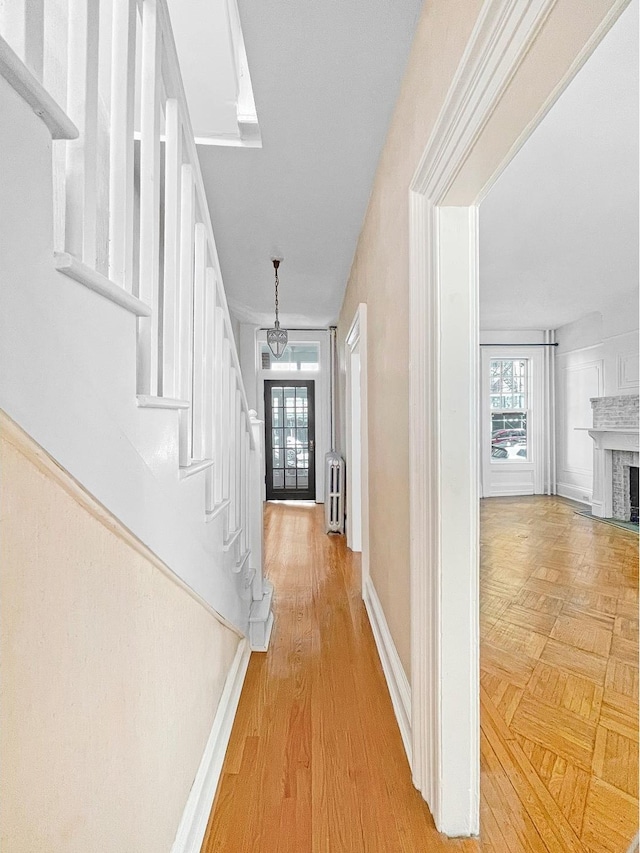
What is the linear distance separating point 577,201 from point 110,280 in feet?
10.6

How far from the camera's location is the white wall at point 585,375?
211 inches

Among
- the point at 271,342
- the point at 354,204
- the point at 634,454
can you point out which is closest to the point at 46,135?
the point at 354,204

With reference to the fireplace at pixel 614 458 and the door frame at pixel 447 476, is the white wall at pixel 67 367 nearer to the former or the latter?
the door frame at pixel 447 476

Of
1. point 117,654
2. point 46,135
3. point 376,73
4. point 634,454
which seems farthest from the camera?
point 634,454

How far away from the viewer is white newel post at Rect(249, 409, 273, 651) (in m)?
2.24

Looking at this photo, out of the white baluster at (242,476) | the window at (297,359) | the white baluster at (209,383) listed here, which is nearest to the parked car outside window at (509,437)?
the window at (297,359)

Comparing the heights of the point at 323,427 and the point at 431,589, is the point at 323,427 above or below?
above

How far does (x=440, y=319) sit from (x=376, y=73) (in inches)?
45.4

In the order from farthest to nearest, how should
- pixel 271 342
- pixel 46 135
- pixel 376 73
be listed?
pixel 271 342 < pixel 376 73 < pixel 46 135

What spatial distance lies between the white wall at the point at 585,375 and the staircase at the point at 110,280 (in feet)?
18.2

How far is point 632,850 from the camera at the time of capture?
14.5 inches

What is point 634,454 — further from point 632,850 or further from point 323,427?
point 632,850

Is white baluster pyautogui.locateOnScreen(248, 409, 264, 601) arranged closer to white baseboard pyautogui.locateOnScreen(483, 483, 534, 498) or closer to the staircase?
the staircase

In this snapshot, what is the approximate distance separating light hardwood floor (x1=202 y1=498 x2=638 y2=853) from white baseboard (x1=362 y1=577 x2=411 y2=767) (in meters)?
0.05
